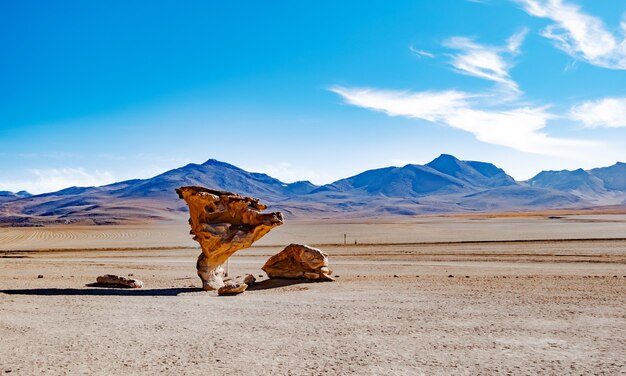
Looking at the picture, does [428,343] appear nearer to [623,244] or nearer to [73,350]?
[73,350]

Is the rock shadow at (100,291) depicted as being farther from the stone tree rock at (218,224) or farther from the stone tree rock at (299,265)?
the stone tree rock at (299,265)

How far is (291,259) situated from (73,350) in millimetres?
10498

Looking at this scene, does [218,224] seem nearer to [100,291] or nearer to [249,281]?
[249,281]

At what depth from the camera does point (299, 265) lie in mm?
18906

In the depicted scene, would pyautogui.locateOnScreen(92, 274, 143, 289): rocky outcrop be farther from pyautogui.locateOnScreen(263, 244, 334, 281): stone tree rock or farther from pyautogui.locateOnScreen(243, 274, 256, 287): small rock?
pyautogui.locateOnScreen(263, 244, 334, 281): stone tree rock

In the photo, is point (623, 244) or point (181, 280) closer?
point (181, 280)

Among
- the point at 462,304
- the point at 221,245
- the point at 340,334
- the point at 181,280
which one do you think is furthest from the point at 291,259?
the point at 340,334

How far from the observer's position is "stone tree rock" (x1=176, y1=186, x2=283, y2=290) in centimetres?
1747

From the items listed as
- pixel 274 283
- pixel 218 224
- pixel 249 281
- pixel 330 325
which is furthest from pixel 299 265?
pixel 330 325

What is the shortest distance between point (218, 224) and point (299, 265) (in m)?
3.51

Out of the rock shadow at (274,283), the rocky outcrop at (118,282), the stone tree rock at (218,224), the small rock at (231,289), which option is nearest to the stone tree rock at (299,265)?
the rock shadow at (274,283)

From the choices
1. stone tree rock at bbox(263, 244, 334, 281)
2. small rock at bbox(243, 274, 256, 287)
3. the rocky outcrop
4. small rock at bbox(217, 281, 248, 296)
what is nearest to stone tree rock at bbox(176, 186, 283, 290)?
small rock at bbox(243, 274, 256, 287)

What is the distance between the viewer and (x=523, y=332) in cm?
1049

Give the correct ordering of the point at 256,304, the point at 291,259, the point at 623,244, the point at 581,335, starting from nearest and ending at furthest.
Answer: the point at 581,335 → the point at 256,304 → the point at 291,259 → the point at 623,244
